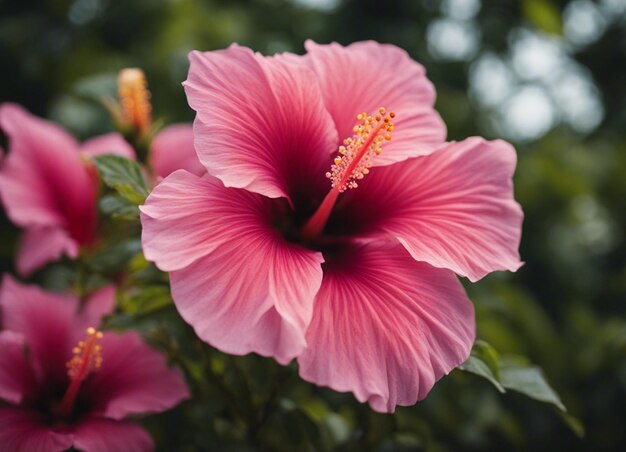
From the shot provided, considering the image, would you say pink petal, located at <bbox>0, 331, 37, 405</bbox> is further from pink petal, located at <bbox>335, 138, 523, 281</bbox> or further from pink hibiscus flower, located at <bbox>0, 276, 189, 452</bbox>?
pink petal, located at <bbox>335, 138, 523, 281</bbox>

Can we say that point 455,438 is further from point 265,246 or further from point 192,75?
point 192,75

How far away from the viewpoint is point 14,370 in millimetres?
→ 1060

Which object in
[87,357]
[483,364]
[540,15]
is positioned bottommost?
[87,357]

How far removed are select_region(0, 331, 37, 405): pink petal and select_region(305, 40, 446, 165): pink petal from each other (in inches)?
23.1

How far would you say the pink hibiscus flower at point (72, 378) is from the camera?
3.14ft

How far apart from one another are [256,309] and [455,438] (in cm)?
82

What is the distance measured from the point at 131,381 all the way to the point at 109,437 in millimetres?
137

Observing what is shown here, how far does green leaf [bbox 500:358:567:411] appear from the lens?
3.23ft

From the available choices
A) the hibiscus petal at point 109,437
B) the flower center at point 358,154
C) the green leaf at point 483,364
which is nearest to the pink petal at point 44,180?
the hibiscus petal at point 109,437

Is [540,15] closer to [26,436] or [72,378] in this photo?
[72,378]

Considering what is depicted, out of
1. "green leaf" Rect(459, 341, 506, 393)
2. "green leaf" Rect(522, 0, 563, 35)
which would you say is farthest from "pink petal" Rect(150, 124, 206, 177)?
"green leaf" Rect(522, 0, 563, 35)

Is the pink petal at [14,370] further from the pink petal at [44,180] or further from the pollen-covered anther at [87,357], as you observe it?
the pink petal at [44,180]

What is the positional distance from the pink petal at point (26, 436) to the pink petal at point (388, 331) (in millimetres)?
358

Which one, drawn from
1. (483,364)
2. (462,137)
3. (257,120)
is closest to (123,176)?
(257,120)
